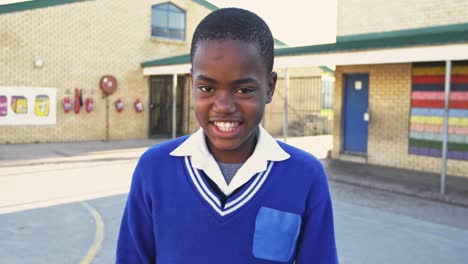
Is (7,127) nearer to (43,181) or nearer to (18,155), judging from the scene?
(18,155)

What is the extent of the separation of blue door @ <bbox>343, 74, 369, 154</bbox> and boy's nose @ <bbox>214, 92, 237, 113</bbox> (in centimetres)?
1246

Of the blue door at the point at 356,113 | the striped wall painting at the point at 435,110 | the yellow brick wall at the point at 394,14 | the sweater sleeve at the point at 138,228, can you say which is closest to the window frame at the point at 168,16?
the yellow brick wall at the point at 394,14

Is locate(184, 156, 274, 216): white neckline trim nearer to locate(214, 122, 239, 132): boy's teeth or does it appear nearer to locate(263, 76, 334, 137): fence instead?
locate(214, 122, 239, 132): boy's teeth

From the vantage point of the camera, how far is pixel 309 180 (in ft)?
5.57

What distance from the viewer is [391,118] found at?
1295 cm

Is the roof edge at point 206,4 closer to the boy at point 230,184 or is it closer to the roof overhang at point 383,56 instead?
the roof overhang at point 383,56

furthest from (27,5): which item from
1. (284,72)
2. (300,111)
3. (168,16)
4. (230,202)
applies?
(230,202)

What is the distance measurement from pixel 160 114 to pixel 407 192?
517 inches

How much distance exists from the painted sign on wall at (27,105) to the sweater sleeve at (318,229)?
55.8 ft

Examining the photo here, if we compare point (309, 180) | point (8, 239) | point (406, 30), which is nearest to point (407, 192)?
point (406, 30)

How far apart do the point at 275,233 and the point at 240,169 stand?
254mm

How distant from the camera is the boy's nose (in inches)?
Answer: 64.1

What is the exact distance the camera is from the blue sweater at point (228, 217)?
162cm

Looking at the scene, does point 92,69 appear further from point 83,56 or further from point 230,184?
point 230,184
